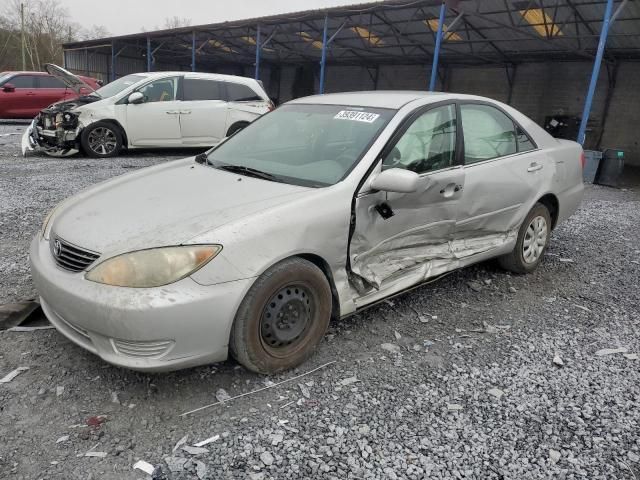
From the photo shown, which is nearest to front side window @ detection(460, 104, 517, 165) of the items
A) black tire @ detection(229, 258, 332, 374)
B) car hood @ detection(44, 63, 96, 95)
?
black tire @ detection(229, 258, 332, 374)

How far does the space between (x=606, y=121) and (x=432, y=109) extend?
50.2 ft

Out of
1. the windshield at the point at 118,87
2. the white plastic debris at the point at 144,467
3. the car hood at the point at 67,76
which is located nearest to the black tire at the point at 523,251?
the white plastic debris at the point at 144,467

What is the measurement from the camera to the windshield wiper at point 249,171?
9.91ft

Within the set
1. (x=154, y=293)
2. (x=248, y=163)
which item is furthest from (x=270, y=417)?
(x=248, y=163)

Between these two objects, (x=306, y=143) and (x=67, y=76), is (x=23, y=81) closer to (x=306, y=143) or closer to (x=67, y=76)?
(x=67, y=76)

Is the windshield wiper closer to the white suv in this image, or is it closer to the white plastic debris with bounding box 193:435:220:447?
the white plastic debris with bounding box 193:435:220:447

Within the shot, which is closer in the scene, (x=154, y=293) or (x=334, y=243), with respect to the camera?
(x=154, y=293)

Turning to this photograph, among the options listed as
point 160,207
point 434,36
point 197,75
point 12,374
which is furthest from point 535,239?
point 434,36

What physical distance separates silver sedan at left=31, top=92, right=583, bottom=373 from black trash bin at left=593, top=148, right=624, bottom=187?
755 cm

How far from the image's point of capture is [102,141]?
30.3 feet

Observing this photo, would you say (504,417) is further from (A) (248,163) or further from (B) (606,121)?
(B) (606,121)

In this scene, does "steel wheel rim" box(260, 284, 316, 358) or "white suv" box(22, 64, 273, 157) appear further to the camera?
"white suv" box(22, 64, 273, 157)

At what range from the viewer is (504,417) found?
2.46m

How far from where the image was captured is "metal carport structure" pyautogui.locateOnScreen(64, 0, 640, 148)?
41.4 ft
